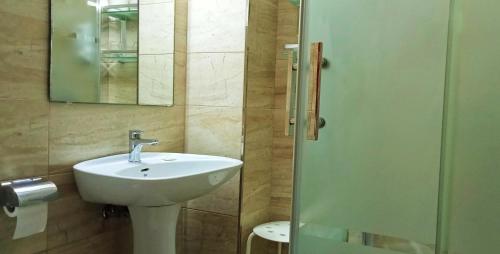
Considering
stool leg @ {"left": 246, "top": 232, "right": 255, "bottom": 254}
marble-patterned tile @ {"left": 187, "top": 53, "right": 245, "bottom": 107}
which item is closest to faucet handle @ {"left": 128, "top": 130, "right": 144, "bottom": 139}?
marble-patterned tile @ {"left": 187, "top": 53, "right": 245, "bottom": 107}

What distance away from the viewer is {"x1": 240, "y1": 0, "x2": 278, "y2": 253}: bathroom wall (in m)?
1.88

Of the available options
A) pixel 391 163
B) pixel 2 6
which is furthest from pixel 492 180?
pixel 2 6

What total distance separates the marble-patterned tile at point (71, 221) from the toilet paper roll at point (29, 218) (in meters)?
0.15

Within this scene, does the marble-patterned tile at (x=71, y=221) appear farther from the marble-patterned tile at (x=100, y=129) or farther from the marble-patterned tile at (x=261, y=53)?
the marble-patterned tile at (x=261, y=53)

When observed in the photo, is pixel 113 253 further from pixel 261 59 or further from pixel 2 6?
pixel 261 59

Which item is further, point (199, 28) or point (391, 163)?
point (199, 28)

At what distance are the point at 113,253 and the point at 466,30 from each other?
1.44 metres

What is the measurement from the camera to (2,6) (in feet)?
3.76

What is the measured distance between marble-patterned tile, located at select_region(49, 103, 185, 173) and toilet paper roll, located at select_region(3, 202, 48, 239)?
181mm

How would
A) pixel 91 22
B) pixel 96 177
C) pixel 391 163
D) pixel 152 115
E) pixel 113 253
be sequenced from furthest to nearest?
1. pixel 152 115
2. pixel 113 253
3. pixel 91 22
4. pixel 96 177
5. pixel 391 163

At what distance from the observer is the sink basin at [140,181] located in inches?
48.3

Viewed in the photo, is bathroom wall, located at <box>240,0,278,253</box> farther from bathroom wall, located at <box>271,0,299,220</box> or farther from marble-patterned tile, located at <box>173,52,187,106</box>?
marble-patterned tile, located at <box>173,52,187,106</box>

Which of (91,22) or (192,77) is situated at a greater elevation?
(91,22)

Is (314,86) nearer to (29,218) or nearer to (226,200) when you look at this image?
(29,218)
